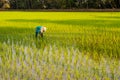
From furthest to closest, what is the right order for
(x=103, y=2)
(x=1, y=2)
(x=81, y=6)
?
(x=1, y=2) → (x=81, y=6) → (x=103, y=2)

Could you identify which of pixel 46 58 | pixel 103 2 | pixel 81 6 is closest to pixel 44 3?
pixel 81 6

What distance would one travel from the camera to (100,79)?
5770 millimetres

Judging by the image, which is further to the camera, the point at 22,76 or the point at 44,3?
the point at 44,3

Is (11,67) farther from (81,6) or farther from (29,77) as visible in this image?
(81,6)

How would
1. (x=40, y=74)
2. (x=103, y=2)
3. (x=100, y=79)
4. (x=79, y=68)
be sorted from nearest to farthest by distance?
1. (x=100, y=79)
2. (x=40, y=74)
3. (x=79, y=68)
4. (x=103, y=2)

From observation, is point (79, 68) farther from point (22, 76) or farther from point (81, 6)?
point (81, 6)

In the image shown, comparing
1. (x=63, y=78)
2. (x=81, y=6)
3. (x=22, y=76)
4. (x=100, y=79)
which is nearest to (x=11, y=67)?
(x=22, y=76)

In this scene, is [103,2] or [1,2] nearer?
[103,2]

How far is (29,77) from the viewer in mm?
5914

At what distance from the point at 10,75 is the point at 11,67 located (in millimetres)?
775

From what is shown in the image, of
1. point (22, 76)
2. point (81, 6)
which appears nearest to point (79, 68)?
point (22, 76)

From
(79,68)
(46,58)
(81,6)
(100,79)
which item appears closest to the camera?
(100,79)

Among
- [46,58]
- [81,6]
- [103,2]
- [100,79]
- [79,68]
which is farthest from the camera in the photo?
[81,6]

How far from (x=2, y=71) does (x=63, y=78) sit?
1.45m
